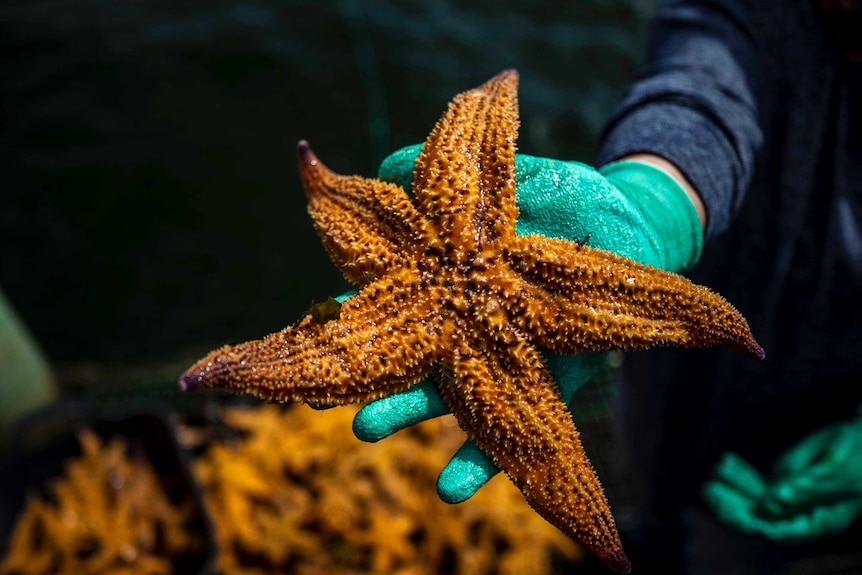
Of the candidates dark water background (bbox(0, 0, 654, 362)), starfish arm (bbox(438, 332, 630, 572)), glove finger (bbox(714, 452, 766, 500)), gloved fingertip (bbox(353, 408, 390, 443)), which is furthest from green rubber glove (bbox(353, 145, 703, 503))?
dark water background (bbox(0, 0, 654, 362))

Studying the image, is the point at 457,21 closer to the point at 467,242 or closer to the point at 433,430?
the point at 433,430

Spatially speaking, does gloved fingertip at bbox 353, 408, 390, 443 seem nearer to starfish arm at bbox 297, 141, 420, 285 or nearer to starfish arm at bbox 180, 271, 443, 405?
starfish arm at bbox 180, 271, 443, 405

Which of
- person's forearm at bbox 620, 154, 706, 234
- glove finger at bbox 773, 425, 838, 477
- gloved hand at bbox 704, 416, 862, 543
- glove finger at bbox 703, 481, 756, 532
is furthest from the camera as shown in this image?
glove finger at bbox 703, 481, 756, 532

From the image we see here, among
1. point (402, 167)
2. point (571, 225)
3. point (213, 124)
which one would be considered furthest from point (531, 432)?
point (213, 124)

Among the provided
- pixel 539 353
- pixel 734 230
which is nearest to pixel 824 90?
pixel 734 230

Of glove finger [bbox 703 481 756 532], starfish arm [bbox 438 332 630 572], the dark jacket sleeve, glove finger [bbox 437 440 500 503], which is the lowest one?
glove finger [bbox 703 481 756 532]

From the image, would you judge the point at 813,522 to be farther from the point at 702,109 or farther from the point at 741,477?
the point at 702,109
